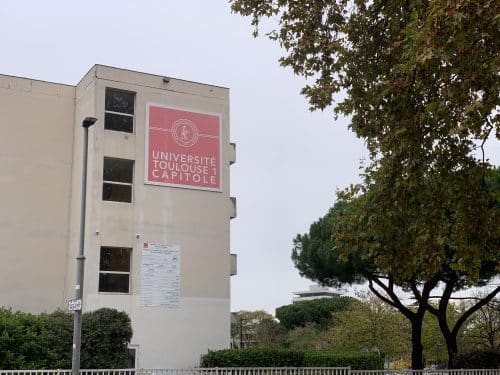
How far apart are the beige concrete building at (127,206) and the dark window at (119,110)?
0.05 metres

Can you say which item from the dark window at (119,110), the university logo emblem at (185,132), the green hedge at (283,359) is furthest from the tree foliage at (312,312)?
the dark window at (119,110)

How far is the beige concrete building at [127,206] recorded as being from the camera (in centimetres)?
2752

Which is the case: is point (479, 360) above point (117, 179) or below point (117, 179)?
below

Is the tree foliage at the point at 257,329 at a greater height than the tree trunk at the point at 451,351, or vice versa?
the tree foliage at the point at 257,329


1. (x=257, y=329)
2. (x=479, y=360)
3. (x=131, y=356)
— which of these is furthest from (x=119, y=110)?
(x=257, y=329)

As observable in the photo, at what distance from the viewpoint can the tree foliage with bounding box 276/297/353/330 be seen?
246 ft

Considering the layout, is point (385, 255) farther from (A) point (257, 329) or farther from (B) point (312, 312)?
(B) point (312, 312)

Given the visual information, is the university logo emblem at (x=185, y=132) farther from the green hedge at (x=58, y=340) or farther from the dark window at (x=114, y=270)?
the green hedge at (x=58, y=340)

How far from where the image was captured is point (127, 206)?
92.8 ft

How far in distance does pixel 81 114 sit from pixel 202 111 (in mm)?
5076

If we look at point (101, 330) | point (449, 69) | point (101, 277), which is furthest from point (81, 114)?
point (449, 69)

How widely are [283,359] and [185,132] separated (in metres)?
10.2

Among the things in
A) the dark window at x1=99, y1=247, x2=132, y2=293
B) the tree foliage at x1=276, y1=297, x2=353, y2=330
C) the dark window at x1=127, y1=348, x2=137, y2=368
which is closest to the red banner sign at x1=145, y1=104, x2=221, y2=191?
the dark window at x1=99, y1=247, x2=132, y2=293

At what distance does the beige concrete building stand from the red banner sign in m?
0.04
